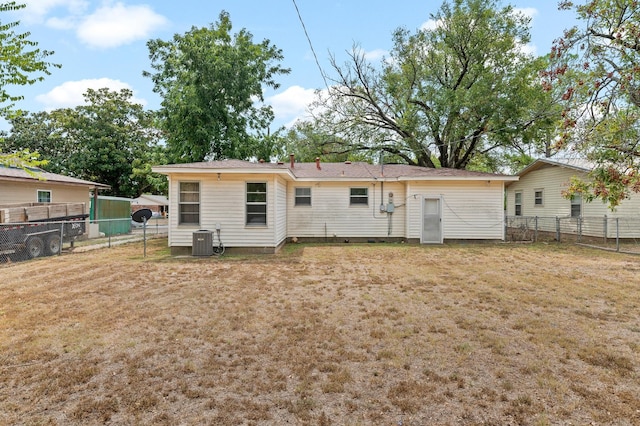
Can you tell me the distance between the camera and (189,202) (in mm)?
10367

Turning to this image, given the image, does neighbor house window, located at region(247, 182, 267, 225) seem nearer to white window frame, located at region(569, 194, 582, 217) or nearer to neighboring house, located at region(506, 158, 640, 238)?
neighboring house, located at region(506, 158, 640, 238)

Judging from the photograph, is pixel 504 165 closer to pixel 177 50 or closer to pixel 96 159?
pixel 177 50

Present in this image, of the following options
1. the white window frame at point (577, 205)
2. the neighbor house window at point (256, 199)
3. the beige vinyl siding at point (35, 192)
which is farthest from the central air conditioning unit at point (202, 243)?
the white window frame at point (577, 205)

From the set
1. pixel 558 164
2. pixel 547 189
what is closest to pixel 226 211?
pixel 558 164

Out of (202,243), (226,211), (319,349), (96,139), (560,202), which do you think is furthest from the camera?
(96,139)

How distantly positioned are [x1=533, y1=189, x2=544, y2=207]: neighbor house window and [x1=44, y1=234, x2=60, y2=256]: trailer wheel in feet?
65.5

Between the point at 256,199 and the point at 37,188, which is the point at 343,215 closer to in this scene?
the point at 256,199

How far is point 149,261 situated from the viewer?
9.21 meters

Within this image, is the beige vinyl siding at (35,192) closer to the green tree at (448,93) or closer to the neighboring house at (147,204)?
the green tree at (448,93)

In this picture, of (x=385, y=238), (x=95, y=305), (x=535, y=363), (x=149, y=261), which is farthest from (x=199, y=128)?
(x=535, y=363)

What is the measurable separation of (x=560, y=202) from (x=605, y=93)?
12475mm

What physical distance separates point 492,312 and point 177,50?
1880 cm

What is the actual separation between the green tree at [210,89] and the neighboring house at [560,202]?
557 inches

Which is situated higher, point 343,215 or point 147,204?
point 147,204
